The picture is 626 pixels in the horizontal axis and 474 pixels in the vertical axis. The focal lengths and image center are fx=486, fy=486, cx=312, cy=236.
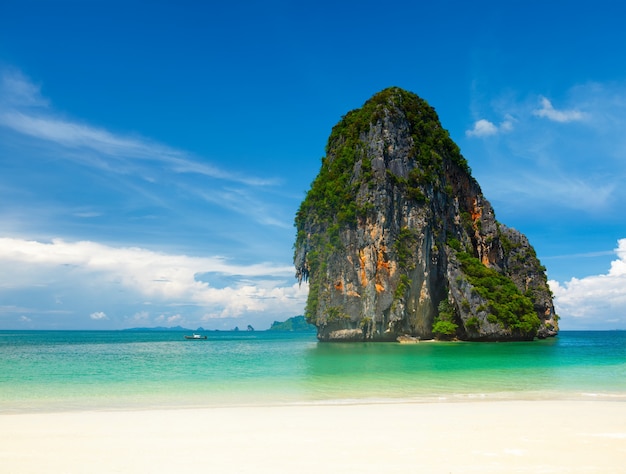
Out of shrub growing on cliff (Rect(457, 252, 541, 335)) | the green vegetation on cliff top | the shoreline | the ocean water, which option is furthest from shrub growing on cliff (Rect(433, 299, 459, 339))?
the shoreline

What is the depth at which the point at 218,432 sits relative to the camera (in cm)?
868

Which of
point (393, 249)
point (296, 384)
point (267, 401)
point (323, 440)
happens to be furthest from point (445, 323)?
point (323, 440)

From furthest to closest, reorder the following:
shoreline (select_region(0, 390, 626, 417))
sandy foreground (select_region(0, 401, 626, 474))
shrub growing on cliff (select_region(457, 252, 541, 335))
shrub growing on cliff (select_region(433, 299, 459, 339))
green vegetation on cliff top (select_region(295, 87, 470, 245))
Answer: green vegetation on cliff top (select_region(295, 87, 470, 245)) → shrub growing on cliff (select_region(433, 299, 459, 339)) → shrub growing on cliff (select_region(457, 252, 541, 335)) → shoreline (select_region(0, 390, 626, 417)) → sandy foreground (select_region(0, 401, 626, 474))

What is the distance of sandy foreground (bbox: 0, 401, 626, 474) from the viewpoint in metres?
6.39

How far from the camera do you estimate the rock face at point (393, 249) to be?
4703cm

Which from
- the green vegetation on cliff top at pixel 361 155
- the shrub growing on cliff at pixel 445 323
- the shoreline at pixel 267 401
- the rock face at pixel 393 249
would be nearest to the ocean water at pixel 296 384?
the shoreline at pixel 267 401

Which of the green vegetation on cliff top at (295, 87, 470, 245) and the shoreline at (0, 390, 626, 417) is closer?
the shoreline at (0, 390, 626, 417)

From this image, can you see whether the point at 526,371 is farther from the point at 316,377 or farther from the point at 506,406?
the point at 506,406

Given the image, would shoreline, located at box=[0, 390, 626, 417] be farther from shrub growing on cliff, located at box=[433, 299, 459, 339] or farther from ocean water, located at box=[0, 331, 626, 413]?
shrub growing on cliff, located at box=[433, 299, 459, 339]

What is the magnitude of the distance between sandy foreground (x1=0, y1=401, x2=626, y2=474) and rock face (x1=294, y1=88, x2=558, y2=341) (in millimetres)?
35999

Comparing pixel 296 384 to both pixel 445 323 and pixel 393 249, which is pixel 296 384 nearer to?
pixel 393 249

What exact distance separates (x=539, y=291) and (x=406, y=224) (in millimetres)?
24672

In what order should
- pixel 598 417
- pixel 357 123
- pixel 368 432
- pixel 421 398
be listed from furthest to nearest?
1. pixel 357 123
2. pixel 421 398
3. pixel 598 417
4. pixel 368 432

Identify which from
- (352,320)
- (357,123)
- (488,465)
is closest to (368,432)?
(488,465)
